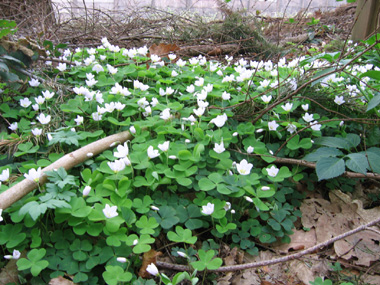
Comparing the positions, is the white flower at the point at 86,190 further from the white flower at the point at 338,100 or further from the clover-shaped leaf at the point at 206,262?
the white flower at the point at 338,100

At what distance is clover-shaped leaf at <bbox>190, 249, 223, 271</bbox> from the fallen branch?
3.62 feet

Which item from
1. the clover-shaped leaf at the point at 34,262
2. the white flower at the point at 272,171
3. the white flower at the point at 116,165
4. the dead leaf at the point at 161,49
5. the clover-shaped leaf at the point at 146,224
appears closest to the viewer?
the clover-shaped leaf at the point at 34,262

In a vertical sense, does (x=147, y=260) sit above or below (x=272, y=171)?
below

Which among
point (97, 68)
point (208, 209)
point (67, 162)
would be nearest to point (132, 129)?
point (67, 162)

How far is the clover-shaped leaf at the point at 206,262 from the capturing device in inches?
69.0

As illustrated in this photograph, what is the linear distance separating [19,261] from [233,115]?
202 centimetres

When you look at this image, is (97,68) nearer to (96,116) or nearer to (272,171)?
(96,116)

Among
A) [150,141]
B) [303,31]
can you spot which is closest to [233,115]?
[150,141]

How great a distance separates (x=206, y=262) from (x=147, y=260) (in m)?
0.36

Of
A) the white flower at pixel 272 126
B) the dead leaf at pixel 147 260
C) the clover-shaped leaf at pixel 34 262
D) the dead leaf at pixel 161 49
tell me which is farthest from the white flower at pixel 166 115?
the dead leaf at pixel 161 49

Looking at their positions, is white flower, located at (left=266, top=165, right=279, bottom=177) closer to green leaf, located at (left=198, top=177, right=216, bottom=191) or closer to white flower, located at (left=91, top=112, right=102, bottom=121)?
green leaf, located at (left=198, top=177, right=216, bottom=191)

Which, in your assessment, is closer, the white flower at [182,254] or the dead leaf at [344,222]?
the white flower at [182,254]

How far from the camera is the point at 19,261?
164 cm

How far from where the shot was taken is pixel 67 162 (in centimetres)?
218
